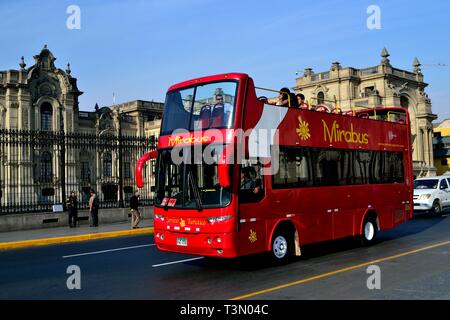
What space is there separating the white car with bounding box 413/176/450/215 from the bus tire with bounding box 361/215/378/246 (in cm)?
954

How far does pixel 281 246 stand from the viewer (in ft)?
34.8

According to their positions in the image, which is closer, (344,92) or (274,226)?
(274,226)

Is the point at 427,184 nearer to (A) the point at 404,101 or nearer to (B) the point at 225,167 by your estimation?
(B) the point at 225,167

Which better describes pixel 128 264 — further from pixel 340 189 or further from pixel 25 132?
pixel 25 132

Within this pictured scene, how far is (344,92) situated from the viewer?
64875mm

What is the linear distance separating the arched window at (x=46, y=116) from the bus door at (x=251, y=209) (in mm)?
45831

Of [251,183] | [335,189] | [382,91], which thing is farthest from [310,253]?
[382,91]

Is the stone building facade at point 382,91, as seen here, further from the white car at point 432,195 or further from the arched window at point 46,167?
the white car at point 432,195

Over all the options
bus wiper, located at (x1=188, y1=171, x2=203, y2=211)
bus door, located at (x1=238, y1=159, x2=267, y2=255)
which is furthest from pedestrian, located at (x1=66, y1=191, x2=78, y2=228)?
bus door, located at (x1=238, y1=159, x2=267, y2=255)

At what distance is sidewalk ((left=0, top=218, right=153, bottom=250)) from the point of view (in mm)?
15883

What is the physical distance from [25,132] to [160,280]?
12476 mm

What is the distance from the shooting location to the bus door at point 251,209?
9.55 metres

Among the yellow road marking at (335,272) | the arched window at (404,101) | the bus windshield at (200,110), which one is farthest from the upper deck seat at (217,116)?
the arched window at (404,101)

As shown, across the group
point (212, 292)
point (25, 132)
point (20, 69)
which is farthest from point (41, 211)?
point (20, 69)
